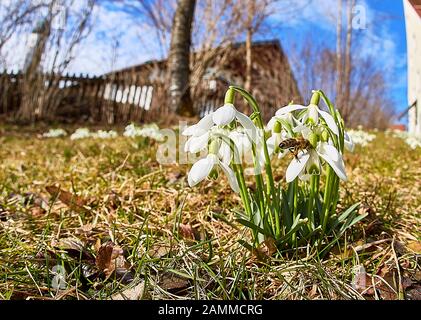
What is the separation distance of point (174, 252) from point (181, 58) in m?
4.22

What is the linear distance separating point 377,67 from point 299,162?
810 mm

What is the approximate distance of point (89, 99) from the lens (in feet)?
11.6

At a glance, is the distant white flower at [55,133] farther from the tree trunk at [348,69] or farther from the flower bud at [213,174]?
the flower bud at [213,174]

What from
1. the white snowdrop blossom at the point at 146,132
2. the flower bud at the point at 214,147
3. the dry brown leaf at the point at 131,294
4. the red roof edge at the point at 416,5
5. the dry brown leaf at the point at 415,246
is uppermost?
the red roof edge at the point at 416,5

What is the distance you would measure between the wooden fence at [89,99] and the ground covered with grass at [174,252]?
59.4 inches

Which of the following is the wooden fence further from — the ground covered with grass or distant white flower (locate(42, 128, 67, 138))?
the ground covered with grass

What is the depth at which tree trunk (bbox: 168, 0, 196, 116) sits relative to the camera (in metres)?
4.29

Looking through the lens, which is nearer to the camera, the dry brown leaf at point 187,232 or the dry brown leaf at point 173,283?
the dry brown leaf at point 173,283

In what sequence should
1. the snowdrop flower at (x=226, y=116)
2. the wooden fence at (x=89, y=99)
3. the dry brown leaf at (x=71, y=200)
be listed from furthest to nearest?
the wooden fence at (x=89, y=99) < the dry brown leaf at (x=71, y=200) < the snowdrop flower at (x=226, y=116)

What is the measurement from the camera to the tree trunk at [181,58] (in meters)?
4.29

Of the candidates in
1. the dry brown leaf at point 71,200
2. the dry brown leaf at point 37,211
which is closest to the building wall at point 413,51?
the dry brown leaf at point 71,200

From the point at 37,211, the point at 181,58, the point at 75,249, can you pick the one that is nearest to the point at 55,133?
the point at 181,58

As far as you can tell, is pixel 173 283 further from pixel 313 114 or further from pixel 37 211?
pixel 37 211

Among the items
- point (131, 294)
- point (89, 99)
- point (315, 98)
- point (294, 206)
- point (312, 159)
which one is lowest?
point (131, 294)
